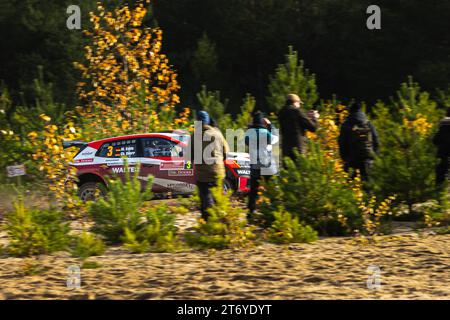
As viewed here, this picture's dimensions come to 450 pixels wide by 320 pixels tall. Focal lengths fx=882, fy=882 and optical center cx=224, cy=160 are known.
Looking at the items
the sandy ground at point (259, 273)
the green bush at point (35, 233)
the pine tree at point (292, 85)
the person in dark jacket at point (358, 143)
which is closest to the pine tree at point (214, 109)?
the pine tree at point (292, 85)

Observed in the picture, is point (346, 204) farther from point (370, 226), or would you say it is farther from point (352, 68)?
point (352, 68)

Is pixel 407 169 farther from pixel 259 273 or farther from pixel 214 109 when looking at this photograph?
pixel 214 109

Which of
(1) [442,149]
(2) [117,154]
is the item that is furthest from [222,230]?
(2) [117,154]

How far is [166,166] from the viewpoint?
15.9 meters

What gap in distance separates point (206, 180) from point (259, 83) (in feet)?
158

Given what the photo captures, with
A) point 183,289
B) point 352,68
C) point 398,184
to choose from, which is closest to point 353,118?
point 398,184

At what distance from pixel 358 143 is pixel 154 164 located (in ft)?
13.7

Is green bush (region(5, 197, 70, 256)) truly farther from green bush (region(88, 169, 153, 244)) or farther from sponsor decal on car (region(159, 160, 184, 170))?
sponsor decal on car (region(159, 160, 184, 170))

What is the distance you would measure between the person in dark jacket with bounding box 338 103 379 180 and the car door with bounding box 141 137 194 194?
11.1ft

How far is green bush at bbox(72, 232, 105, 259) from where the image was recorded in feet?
36.2

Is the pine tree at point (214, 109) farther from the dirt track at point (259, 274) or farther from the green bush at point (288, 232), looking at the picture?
the dirt track at point (259, 274)

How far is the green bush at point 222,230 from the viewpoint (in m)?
11.2

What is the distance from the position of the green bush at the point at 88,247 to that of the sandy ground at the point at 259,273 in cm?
11

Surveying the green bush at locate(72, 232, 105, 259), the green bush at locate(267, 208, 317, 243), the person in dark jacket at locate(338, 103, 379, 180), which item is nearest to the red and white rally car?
the person in dark jacket at locate(338, 103, 379, 180)
